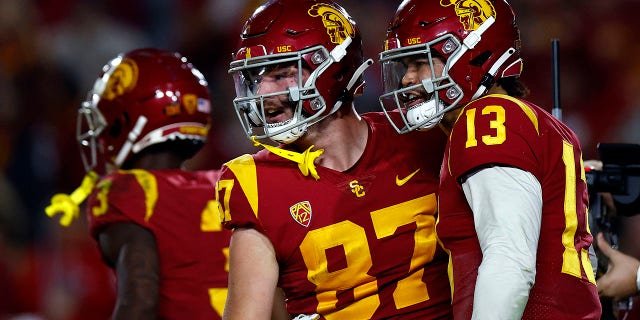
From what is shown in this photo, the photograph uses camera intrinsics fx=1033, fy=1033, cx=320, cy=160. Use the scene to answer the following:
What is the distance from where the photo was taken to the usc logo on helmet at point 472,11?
250 centimetres

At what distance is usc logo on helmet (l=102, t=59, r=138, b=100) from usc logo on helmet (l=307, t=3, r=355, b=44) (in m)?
1.07

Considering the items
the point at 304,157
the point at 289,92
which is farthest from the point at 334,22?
the point at 304,157

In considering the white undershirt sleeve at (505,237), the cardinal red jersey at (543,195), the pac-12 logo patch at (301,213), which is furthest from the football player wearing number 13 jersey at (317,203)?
the white undershirt sleeve at (505,237)

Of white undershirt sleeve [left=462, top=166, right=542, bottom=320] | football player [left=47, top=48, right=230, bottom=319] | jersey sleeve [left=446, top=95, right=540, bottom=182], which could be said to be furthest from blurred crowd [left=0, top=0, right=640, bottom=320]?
white undershirt sleeve [left=462, top=166, right=542, bottom=320]

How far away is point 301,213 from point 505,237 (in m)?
0.65

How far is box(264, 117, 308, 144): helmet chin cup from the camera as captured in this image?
8.67ft

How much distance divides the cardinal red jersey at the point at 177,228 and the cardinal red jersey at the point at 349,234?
2.44 ft

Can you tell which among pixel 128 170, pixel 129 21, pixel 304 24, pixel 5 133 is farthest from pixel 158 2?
pixel 304 24

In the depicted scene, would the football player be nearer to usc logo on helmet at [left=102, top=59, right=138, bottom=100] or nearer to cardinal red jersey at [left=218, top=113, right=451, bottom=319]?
usc logo on helmet at [left=102, top=59, right=138, bottom=100]

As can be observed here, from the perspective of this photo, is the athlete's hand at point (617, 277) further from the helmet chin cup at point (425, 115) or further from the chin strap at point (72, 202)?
the chin strap at point (72, 202)

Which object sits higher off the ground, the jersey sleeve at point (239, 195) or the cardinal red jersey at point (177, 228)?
the jersey sleeve at point (239, 195)

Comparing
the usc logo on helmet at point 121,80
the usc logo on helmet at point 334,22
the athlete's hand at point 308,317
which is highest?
the usc logo on helmet at point 334,22

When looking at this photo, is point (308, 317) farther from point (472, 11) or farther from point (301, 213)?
point (472, 11)

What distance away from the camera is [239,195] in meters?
2.65
